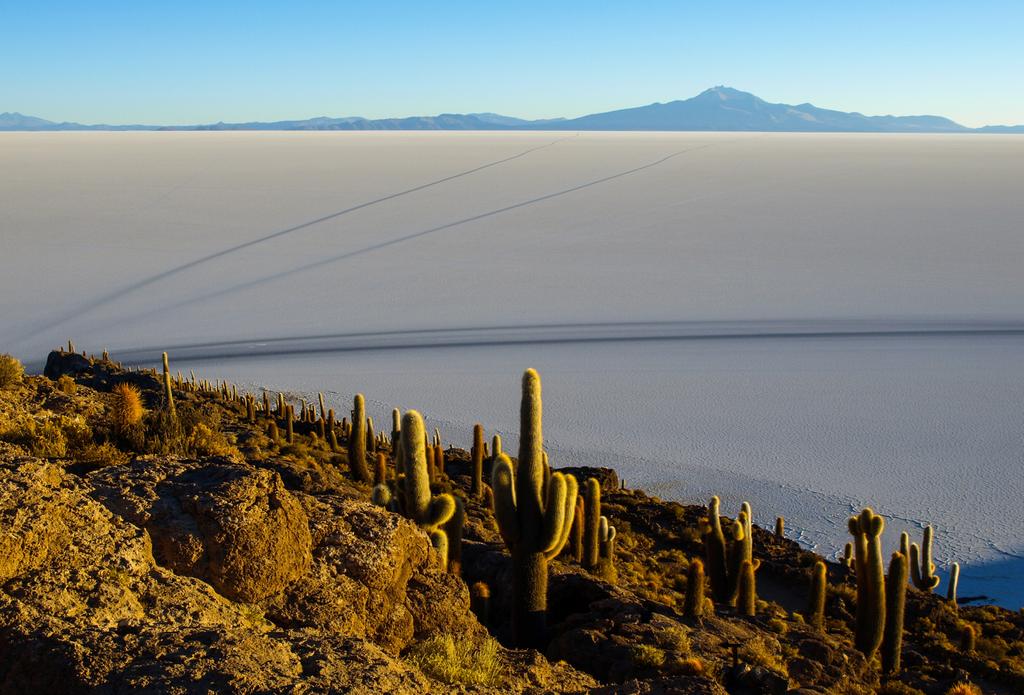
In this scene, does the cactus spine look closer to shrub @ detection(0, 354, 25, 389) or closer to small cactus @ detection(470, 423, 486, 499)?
small cactus @ detection(470, 423, 486, 499)

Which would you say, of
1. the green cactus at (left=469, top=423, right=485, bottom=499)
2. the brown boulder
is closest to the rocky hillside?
the brown boulder

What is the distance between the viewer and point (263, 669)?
14.0 feet

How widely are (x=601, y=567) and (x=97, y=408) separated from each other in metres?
6.60

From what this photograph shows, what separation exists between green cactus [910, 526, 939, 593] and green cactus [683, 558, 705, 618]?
15.7 ft

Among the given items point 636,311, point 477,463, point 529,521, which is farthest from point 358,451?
point 636,311

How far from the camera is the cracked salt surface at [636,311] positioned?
18.8 meters

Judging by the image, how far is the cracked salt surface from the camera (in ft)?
61.7

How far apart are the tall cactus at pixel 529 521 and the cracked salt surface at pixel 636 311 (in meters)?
7.42

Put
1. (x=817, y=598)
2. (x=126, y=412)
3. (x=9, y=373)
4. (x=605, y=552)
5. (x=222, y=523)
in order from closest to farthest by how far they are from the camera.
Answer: (x=222, y=523)
(x=126, y=412)
(x=817, y=598)
(x=605, y=552)
(x=9, y=373)

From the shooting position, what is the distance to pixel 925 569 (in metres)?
12.7

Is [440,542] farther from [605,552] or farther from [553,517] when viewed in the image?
[605,552]

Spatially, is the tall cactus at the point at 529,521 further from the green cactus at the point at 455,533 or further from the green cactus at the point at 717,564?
the green cactus at the point at 717,564

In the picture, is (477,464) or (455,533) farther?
(477,464)

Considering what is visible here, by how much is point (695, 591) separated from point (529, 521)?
1.89m
